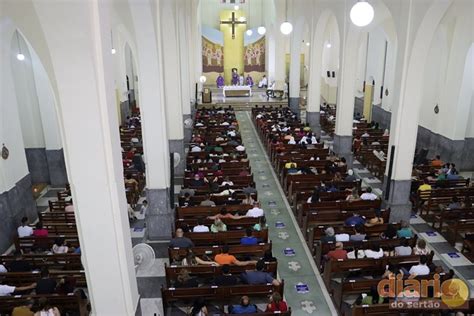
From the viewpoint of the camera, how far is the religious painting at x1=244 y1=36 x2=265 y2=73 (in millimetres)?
37406

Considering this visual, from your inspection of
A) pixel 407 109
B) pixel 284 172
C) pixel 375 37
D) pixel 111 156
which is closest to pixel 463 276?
pixel 407 109

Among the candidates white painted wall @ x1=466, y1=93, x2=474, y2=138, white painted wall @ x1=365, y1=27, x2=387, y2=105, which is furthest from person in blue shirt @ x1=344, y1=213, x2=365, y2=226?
white painted wall @ x1=365, y1=27, x2=387, y2=105

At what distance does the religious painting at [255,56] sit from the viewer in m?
37.4

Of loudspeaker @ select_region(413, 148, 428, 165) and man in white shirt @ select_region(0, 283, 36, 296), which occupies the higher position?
loudspeaker @ select_region(413, 148, 428, 165)

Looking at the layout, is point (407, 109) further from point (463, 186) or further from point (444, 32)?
point (444, 32)

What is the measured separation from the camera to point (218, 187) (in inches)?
494

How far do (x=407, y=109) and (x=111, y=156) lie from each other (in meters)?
8.18

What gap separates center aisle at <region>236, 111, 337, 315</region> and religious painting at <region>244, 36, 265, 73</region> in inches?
882

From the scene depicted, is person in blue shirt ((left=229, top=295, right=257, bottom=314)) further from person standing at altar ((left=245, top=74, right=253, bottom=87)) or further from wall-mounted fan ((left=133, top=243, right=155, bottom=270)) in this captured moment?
person standing at altar ((left=245, top=74, right=253, bottom=87))

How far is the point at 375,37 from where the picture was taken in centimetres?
2397

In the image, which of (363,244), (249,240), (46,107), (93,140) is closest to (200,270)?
(249,240)

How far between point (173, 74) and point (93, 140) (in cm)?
843

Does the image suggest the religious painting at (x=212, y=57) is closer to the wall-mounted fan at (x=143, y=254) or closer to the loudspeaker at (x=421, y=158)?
the loudspeaker at (x=421, y=158)
